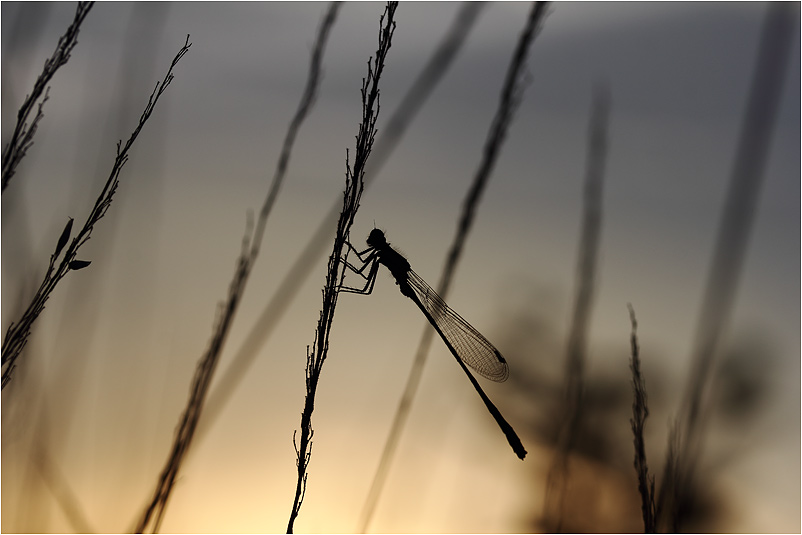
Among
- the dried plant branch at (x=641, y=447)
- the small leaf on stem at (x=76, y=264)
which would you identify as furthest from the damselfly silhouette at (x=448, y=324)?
the small leaf on stem at (x=76, y=264)

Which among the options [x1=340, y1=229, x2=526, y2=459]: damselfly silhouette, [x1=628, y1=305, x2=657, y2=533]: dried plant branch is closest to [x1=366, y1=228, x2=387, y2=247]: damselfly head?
[x1=340, y1=229, x2=526, y2=459]: damselfly silhouette

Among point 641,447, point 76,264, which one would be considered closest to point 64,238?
point 76,264

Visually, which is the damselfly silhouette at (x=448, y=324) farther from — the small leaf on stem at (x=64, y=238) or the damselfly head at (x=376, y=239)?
the small leaf on stem at (x=64, y=238)

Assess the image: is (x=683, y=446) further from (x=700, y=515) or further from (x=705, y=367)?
(x=700, y=515)

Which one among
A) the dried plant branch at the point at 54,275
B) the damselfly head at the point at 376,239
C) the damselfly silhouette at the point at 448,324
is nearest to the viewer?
the dried plant branch at the point at 54,275

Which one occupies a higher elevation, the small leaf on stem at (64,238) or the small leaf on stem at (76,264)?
the small leaf on stem at (64,238)

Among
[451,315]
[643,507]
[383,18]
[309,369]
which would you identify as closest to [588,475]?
[451,315]

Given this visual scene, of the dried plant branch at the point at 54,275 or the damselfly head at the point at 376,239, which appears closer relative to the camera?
the dried plant branch at the point at 54,275
